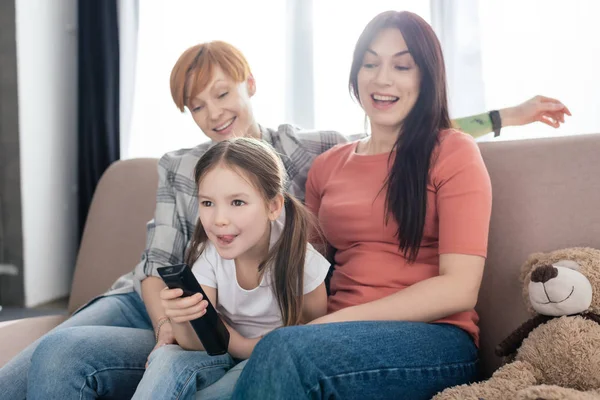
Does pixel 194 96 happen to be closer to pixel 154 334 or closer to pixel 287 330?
pixel 154 334

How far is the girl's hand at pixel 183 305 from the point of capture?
3.49 ft

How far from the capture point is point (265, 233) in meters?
1.27

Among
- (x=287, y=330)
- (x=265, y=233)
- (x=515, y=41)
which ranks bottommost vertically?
(x=287, y=330)

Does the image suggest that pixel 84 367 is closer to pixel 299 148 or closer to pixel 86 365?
pixel 86 365

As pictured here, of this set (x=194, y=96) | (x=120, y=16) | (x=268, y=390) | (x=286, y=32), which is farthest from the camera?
(x=120, y=16)

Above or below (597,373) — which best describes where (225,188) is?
above

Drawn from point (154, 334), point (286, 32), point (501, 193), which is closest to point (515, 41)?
point (286, 32)

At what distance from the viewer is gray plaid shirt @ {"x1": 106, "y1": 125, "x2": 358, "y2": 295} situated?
1.55 metres

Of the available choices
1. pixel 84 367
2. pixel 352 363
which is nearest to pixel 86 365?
pixel 84 367

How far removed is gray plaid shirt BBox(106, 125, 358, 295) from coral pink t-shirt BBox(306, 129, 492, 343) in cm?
18

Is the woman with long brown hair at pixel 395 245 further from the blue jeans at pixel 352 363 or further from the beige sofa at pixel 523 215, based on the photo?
the beige sofa at pixel 523 215

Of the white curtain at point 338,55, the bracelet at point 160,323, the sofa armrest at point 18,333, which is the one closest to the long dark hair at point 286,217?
the bracelet at point 160,323

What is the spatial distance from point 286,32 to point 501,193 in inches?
68.6

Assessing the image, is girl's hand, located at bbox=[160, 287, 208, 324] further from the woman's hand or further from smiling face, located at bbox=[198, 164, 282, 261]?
the woman's hand
